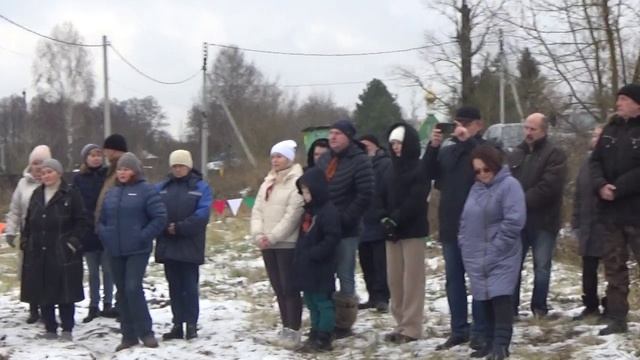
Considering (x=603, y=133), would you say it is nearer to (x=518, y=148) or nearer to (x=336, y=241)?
(x=518, y=148)

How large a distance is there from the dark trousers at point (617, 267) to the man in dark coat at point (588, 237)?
31.3 inches

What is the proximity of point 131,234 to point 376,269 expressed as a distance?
9.93 ft

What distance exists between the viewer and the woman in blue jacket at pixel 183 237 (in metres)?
8.15

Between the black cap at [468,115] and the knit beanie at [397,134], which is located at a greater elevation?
the black cap at [468,115]

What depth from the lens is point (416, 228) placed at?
7812 millimetres

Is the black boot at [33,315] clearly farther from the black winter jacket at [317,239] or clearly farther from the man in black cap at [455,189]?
the man in black cap at [455,189]

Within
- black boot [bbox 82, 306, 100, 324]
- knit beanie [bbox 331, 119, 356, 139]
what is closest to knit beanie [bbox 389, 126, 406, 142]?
knit beanie [bbox 331, 119, 356, 139]

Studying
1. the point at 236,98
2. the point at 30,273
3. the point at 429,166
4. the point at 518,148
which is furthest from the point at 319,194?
the point at 236,98

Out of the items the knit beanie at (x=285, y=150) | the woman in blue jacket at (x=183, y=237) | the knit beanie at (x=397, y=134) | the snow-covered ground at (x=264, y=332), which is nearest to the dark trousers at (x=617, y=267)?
the snow-covered ground at (x=264, y=332)

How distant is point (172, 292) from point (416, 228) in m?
2.32

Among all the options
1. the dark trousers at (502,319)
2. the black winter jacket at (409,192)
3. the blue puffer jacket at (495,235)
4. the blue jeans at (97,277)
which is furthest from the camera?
the blue jeans at (97,277)

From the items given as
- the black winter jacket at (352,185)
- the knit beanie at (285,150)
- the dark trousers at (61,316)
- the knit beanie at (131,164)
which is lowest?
the dark trousers at (61,316)

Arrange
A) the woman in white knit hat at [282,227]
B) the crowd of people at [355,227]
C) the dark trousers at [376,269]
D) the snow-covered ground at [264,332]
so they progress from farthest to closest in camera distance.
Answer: the dark trousers at [376,269] < the woman in white knit hat at [282,227] < the snow-covered ground at [264,332] < the crowd of people at [355,227]

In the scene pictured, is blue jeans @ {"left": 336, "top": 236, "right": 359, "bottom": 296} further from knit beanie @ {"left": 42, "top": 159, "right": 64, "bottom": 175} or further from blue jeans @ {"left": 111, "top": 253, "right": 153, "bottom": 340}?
knit beanie @ {"left": 42, "top": 159, "right": 64, "bottom": 175}
